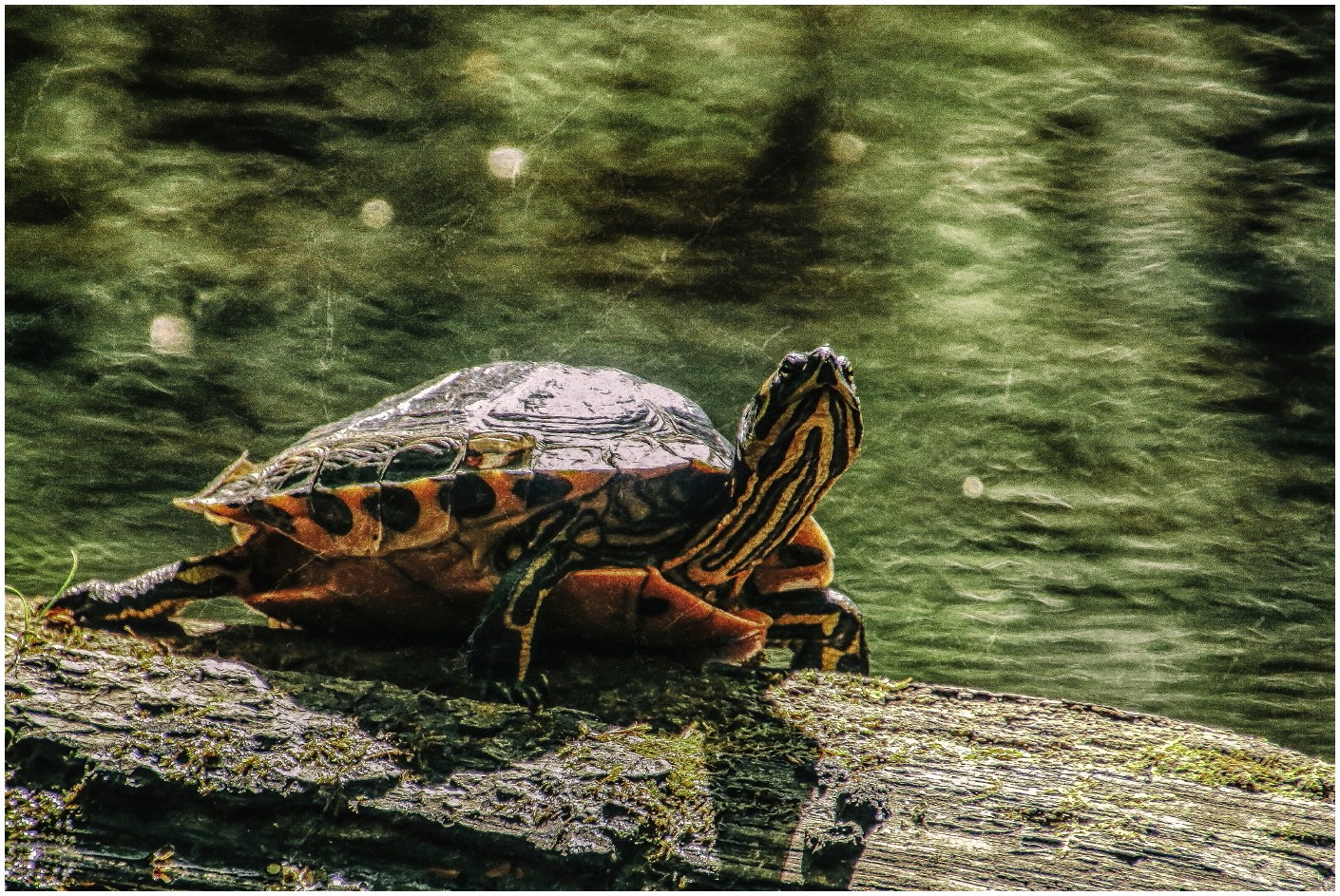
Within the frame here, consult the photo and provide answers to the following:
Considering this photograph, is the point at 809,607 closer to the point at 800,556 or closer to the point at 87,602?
the point at 800,556

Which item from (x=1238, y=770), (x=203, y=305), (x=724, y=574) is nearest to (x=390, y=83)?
(x=203, y=305)

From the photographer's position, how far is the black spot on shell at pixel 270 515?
2.21m

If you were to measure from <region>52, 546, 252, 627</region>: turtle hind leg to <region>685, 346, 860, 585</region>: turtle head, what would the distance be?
111 cm

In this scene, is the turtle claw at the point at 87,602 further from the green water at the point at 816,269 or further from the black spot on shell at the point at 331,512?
the green water at the point at 816,269

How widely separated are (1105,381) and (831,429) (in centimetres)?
411

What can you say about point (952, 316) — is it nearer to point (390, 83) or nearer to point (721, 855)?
point (390, 83)

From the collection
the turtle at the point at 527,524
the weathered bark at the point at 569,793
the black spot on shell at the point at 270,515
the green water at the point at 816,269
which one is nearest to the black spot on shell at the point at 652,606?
the turtle at the point at 527,524

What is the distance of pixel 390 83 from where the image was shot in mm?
4594

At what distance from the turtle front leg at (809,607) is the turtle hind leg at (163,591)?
1258 mm

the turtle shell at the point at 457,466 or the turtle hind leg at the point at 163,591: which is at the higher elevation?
the turtle shell at the point at 457,466

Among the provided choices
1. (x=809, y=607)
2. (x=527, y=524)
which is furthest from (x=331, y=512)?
(x=809, y=607)

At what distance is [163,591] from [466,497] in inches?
33.4

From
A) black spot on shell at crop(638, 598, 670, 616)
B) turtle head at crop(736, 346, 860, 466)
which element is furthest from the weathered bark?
turtle head at crop(736, 346, 860, 466)

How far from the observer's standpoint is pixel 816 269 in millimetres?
4992
